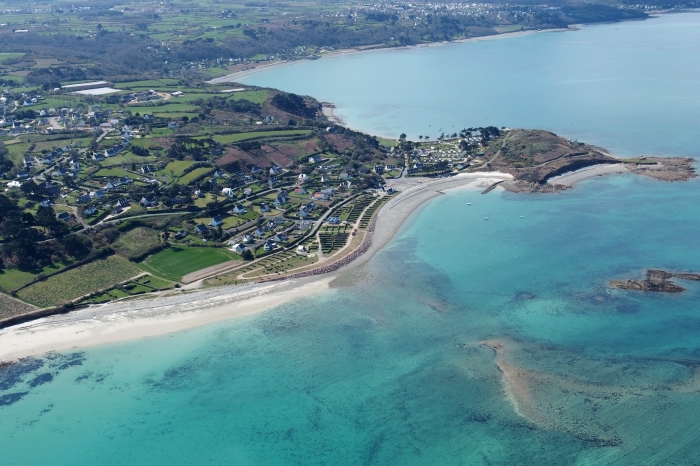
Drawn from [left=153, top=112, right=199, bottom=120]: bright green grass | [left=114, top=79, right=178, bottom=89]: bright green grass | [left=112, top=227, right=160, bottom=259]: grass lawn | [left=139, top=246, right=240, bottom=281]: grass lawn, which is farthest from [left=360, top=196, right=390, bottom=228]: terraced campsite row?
[left=114, top=79, right=178, bottom=89]: bright green grass

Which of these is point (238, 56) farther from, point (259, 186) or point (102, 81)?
point (259, 186)

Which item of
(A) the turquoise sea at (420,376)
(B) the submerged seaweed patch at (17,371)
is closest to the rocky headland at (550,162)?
(A) the turquoise sea at (420,376)

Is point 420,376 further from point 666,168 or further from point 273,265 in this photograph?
point 666,168

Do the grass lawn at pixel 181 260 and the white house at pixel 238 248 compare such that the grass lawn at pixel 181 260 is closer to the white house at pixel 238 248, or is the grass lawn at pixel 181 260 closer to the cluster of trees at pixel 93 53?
the white house at pixel 238 248

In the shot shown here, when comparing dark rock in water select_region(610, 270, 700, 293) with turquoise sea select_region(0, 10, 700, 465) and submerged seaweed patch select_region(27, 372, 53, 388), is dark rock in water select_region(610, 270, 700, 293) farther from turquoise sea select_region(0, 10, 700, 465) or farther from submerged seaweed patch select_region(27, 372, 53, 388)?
submerged seaweed patch select_region(27, 372, 53, 388)

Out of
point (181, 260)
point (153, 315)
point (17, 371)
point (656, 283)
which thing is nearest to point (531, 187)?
point (656, 283)
